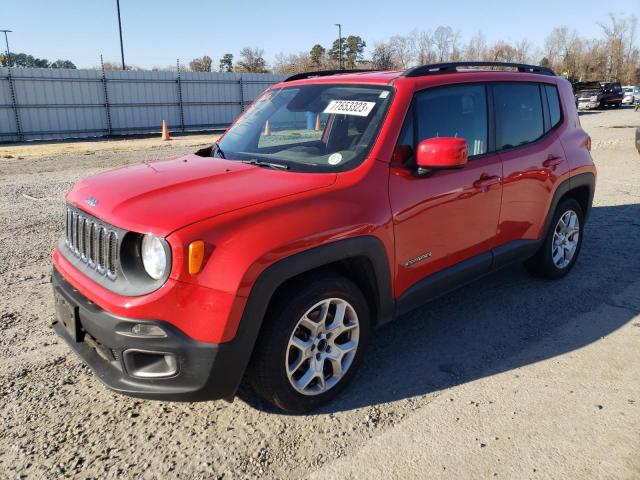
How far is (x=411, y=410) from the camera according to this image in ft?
9.83

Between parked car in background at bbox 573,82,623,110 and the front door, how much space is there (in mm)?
35053

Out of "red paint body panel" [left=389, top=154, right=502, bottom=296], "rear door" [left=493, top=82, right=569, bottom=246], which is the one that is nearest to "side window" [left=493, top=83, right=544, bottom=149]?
"rear door" [left=493, top=82, right=569, bottom=246]

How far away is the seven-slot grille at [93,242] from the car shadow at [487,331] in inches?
44.1

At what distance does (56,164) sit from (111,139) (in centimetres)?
914

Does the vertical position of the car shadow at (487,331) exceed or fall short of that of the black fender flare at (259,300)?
Answer: it falls short

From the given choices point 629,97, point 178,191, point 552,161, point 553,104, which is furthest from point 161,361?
point 629,97

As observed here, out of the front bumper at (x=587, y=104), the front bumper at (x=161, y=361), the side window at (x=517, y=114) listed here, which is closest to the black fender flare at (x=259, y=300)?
the front bumper at (x=161, y=361)

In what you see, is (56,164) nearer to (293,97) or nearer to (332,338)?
(293,97)

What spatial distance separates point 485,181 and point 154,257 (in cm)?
239

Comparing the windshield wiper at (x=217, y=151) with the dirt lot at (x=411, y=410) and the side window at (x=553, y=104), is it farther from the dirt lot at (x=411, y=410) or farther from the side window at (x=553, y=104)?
the side window at (x=553, y=104)

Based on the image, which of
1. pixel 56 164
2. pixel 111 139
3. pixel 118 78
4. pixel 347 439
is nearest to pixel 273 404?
pixel 347 439

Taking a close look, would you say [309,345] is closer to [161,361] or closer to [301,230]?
[301,230]

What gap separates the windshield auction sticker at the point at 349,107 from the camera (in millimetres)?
3375

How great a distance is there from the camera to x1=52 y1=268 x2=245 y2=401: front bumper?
2451mm
